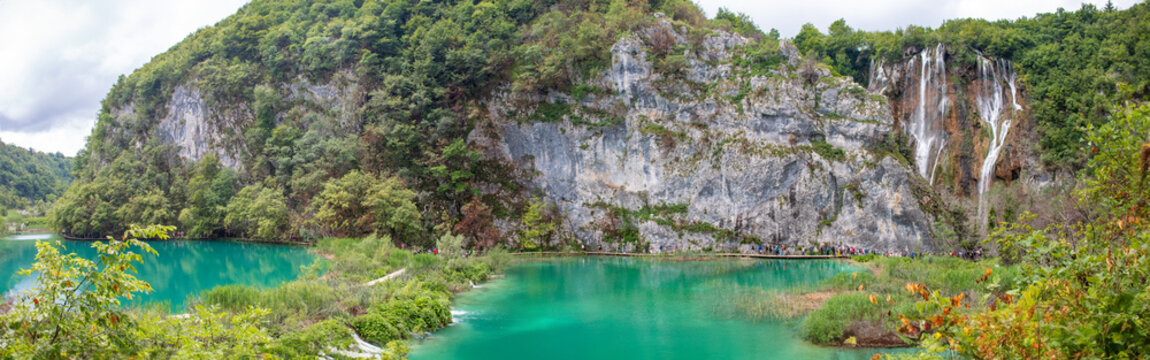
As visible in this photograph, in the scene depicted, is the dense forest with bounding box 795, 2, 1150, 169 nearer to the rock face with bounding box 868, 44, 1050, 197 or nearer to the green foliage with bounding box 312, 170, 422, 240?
the rock face with bounding box 868, 44, 1050, 197

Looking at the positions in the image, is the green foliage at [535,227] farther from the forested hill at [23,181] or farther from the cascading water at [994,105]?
the forested hill at [23,181]

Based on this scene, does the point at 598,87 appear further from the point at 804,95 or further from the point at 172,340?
the point at 172,340

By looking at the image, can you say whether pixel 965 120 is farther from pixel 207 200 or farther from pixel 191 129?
pixel 191 129

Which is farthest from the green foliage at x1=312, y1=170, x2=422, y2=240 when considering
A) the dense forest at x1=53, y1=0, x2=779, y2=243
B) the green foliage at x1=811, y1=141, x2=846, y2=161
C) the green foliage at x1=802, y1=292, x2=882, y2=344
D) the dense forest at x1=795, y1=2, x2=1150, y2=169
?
the dense forest at x1=795, y1=2, x2=1150, y2=169

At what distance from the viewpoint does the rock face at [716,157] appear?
3800 cm

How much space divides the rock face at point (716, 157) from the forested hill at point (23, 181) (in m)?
68.3

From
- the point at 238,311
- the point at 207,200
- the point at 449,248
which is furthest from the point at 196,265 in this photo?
the point at 238,311

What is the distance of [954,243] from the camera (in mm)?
Result: 35250

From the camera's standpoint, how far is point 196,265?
34.6 metres

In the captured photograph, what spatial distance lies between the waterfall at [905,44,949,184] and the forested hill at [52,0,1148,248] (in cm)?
117

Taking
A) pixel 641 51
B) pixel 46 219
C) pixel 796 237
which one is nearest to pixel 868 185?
pixel 796 237

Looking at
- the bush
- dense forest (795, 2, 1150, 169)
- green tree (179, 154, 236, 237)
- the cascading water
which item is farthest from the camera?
green tree (179, 154, 236, 237)

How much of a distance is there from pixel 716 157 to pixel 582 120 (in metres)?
9.63

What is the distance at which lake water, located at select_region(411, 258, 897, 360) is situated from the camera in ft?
48.7
